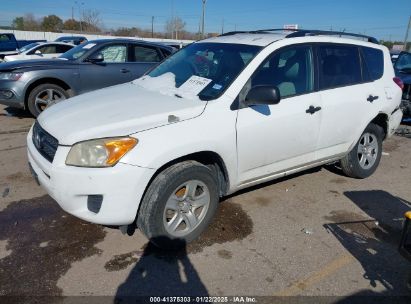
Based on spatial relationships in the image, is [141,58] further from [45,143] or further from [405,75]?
[405,75]

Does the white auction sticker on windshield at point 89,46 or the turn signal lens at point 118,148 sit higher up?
the white auction sticker on windshield at point 89,46

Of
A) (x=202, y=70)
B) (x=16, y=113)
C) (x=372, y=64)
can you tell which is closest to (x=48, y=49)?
(x=16, y=113)

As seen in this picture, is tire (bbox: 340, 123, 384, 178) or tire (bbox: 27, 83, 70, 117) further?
tire (bbox: 27, 83, 70, 117)

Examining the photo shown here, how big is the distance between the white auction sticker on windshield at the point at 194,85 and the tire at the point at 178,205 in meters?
0.78

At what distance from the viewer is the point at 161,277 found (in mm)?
2814

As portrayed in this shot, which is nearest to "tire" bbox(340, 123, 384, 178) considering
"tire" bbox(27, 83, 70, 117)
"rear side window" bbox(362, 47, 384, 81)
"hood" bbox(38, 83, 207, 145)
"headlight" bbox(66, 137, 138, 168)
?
"rear side window" bbox(362, 47, 384, 81)

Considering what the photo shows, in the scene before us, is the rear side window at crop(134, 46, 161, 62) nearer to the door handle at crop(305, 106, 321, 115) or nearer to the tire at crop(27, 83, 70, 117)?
the tire at crop(27, 83, 70, 117)

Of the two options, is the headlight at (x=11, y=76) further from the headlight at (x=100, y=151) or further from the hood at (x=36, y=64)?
the headlight at (x=100, y=151)

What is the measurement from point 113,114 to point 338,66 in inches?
105

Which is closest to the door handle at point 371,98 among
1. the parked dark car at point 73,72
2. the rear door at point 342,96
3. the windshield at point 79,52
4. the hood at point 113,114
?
the rear door at point 342,96

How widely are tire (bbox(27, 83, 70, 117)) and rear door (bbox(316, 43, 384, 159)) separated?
17.5 feet

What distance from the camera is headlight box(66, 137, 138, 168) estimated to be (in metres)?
2.65

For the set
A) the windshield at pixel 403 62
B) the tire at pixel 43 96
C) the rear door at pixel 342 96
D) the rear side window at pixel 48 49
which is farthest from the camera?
the rear side window at pixel 48 49

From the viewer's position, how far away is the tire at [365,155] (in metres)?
4.69
